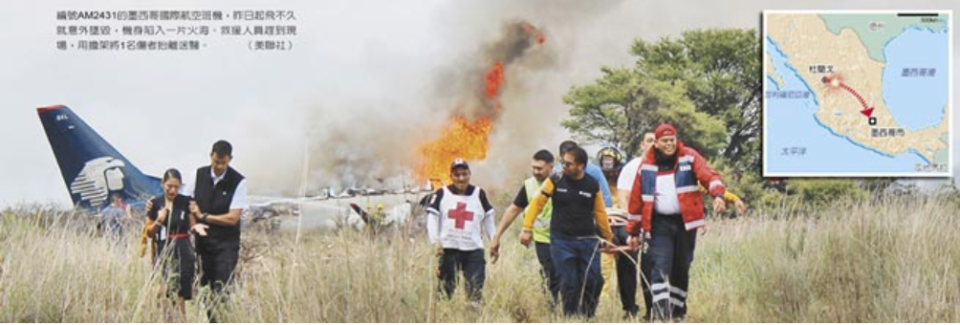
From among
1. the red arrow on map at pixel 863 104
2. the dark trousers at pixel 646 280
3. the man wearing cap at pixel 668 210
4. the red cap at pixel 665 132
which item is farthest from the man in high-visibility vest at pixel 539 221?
the red arrow on map at pixel 863 104

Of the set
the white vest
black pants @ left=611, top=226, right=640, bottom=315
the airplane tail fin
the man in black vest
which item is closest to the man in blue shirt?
black pants @ left=611, top=226, right=640, bottom=315

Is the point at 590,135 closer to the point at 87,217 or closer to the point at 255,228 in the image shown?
the point at 255,228

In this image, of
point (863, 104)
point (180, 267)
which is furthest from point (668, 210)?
point (180, 267)

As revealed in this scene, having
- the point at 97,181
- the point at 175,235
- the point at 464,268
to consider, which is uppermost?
the point at 97,181

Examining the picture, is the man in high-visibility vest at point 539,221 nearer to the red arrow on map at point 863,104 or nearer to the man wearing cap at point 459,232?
the man wearing cap at point 459,232

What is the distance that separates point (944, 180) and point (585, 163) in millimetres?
3804

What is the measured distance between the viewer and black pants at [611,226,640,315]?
427 inches

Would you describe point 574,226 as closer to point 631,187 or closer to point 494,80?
point 631,187

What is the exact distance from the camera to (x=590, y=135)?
1316cm

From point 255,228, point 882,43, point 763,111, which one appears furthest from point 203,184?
point 882,43

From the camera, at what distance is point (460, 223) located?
10.6m

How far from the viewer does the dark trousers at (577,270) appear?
10305mm

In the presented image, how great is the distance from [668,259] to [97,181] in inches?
217

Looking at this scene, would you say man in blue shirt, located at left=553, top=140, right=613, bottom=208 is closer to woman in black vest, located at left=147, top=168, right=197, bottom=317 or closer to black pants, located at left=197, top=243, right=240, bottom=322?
black pants, located at left=197, top=243, right=240, bottom=322
